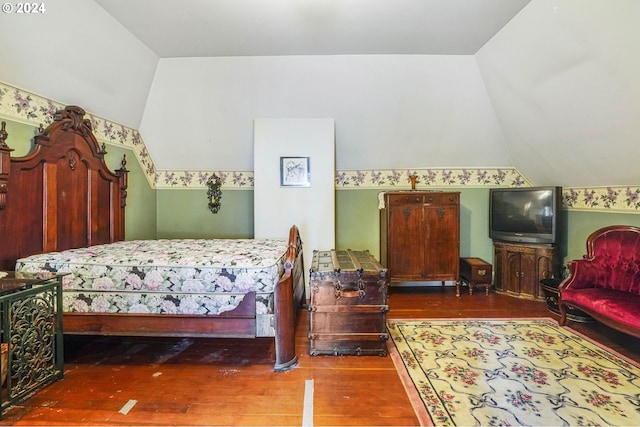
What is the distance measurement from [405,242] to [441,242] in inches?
19.5

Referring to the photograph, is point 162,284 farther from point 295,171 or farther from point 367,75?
point 367,75

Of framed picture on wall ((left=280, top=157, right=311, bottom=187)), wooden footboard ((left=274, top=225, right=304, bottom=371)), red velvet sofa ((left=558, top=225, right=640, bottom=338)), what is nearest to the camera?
wooden footboard ((left=274, top=225, right=304, bottom=371))

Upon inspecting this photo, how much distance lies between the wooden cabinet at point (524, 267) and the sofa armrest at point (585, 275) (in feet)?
2.24

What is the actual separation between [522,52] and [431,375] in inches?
122

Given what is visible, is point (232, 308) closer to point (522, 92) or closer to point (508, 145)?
point (522, 92)

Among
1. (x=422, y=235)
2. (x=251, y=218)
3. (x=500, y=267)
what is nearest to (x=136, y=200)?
(x=251, y=218)

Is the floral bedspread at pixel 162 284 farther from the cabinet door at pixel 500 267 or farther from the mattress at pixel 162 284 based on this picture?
the cabinet door at pixel 500 267

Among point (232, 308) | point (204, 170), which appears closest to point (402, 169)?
point (204, 170)

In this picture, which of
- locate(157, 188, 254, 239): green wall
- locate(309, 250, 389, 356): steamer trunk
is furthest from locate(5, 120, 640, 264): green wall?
locate(309, 250, 389, 356): steamer trunk

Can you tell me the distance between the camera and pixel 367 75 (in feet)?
12.0

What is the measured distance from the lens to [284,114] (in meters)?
4.05

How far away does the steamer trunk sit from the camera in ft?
8.37

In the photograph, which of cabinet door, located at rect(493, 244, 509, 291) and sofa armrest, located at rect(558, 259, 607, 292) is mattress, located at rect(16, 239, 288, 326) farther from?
cabinet door, located at rect(493, 244, 509, 291)

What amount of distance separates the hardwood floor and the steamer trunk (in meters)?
0.10
